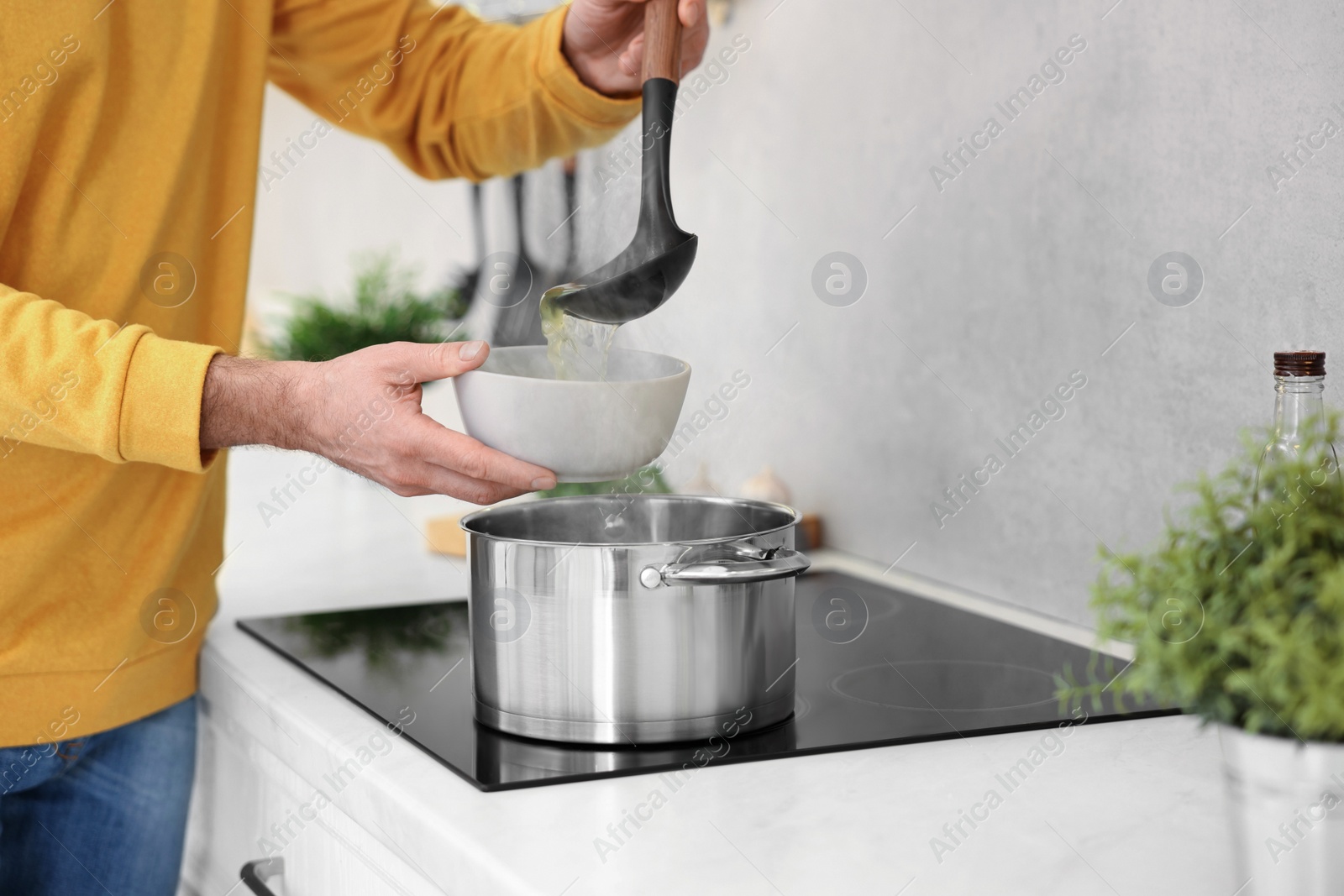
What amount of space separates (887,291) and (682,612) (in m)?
0.64

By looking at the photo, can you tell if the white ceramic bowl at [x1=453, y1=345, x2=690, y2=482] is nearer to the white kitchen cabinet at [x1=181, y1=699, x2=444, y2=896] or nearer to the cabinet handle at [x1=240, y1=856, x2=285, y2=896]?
the white kitchen cabinet at [x1=181, y1=699, x2=444, y2=896]

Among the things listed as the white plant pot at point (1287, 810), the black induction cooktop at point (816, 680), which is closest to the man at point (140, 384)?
the black induction cooktop at point (816, 680)

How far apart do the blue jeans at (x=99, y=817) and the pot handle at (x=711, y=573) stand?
1.70ft

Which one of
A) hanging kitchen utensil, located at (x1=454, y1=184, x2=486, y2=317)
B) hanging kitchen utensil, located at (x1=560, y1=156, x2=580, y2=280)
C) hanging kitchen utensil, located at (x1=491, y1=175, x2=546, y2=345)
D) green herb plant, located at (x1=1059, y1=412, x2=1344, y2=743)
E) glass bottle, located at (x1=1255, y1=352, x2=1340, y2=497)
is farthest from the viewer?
hanging kitchen utensil, located at (x1=454, y1=184, x2=486, y2=317)

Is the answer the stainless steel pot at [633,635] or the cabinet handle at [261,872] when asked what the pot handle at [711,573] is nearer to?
the stainless steel pot at [633,635]

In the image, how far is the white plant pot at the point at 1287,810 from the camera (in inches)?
16.5

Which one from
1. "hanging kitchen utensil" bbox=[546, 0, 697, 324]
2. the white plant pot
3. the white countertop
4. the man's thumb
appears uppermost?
"hanging kitchen utensil" bbox=[546, 0, 697, 324]

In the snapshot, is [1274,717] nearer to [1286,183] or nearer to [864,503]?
[1286,183]

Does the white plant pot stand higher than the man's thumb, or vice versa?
the man's thumb

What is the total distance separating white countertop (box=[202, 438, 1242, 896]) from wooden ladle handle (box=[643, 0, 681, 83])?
0.47m

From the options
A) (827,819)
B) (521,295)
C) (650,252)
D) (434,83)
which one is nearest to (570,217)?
(521,295)

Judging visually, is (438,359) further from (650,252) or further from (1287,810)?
(1287,810)

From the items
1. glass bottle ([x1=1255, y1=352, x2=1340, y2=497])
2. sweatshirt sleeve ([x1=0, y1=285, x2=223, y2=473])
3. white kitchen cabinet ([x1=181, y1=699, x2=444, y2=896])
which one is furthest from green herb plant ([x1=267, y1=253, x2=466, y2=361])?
glass bottle ([x1=1255, y1=352, x2=1340, y2=497])

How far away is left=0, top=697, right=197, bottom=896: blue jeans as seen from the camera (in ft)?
3.15
